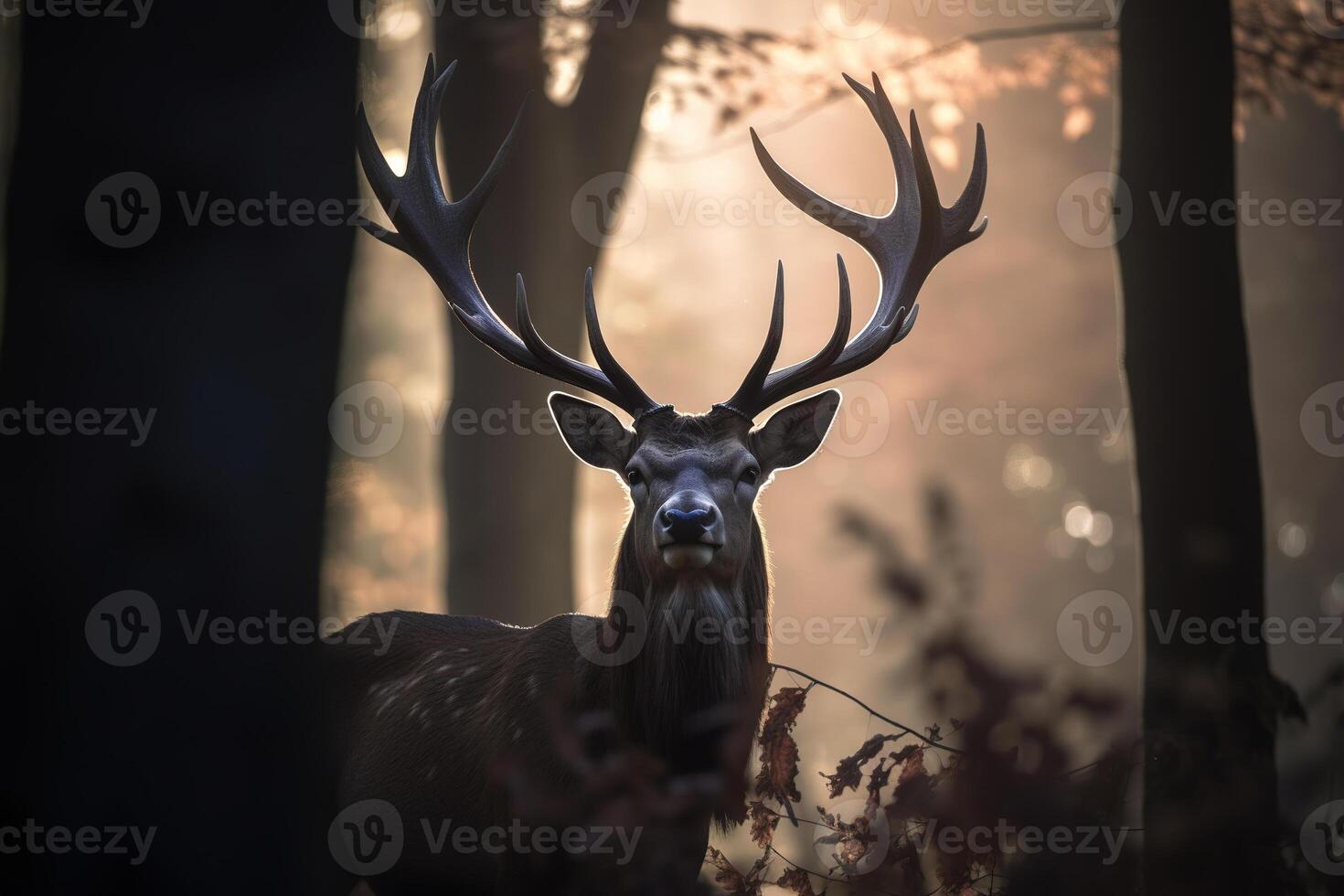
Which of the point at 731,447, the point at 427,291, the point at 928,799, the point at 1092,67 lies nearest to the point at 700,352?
the point at 427,291

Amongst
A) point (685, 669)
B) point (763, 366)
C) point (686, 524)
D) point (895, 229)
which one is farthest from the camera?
point (895, 229)

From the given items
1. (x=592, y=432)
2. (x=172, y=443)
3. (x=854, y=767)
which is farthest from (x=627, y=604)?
(x=172, y=443)

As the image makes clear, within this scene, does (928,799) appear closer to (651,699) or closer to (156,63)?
(651,699)

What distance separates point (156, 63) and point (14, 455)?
1.48 m

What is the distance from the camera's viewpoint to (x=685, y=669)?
4965 mm

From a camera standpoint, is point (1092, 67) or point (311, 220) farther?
point (1092, 67)

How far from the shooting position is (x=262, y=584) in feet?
15.2

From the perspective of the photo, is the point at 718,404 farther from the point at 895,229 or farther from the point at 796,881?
the point at 796,881

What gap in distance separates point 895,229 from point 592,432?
1809 millimetres

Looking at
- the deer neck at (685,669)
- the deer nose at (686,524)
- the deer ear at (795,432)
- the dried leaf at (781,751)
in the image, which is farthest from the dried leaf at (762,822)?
the deer ear at (795,432)

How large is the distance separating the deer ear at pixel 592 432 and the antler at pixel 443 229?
101mm

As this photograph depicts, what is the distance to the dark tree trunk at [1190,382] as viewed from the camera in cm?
587

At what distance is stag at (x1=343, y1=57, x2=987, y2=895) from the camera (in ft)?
16.2

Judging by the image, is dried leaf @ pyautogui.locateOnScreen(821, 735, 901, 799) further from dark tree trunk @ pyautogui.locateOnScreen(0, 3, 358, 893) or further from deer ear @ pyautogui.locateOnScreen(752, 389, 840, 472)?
dark tree trunk @ pyautogui.locateOnScreen(0, 3, 358, 893)
